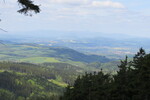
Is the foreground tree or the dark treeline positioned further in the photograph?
the dark treeline

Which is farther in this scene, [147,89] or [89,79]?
[89,79]

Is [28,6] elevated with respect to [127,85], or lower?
elevated

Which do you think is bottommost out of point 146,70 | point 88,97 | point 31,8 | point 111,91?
point 88,97

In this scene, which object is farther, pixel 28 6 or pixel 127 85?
pixel 127 85

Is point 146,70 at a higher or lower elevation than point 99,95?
higher

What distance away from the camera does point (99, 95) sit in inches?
1388

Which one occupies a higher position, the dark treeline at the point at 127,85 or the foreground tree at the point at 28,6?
the foreground tree at the point at 28,6

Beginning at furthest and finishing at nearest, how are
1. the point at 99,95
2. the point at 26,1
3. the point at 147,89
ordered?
the point at 99,95
the point at 147,89
the point at 26,1

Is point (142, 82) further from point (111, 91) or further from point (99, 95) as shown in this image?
point (99, 95)

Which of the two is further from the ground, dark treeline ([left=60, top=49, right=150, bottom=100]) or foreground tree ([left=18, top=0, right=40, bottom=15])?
foreground tree ([left=18, top=0, right=40, bottom=15])

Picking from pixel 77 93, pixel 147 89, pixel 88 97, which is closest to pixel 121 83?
pixel 147 89

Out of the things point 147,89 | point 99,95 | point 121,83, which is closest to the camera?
point 147,89

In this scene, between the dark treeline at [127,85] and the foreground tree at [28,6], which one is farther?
the dark treeline at [127,85]

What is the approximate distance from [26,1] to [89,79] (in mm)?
→ 27849
